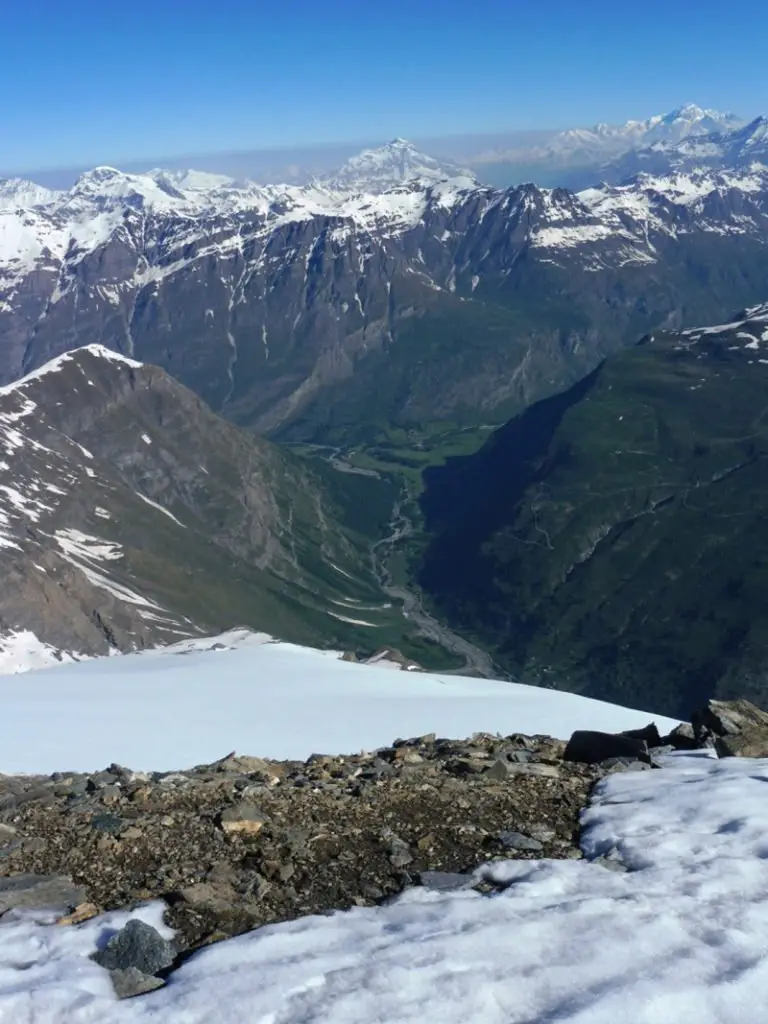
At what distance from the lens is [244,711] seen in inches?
1757

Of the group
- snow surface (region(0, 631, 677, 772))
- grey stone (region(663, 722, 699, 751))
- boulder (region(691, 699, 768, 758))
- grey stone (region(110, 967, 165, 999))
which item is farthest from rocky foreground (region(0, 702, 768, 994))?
snow surface (region(0, 631, 677, 772))

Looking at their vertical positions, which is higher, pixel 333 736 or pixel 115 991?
pixel 115 991

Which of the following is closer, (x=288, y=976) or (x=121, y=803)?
(x=288, y=976)

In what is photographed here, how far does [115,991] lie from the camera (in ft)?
41.3

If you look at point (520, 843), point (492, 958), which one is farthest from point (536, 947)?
point (520, 843)

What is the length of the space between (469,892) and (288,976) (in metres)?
3.99

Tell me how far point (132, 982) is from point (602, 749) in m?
14.6

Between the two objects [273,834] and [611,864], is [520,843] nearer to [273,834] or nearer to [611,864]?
[611,864]

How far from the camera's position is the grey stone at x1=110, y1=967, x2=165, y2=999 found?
12594 mm

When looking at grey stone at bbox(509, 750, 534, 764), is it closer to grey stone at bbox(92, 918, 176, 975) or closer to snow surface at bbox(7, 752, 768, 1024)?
snow surface at bbox(7, 752, 768, 1024)

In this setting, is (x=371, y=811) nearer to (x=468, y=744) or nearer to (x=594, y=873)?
(x=594, y=873)

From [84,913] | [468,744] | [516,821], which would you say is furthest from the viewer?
[468,744]

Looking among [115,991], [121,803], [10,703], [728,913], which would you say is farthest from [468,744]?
[10,703]

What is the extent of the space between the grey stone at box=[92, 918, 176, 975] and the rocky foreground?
3 centimetres
